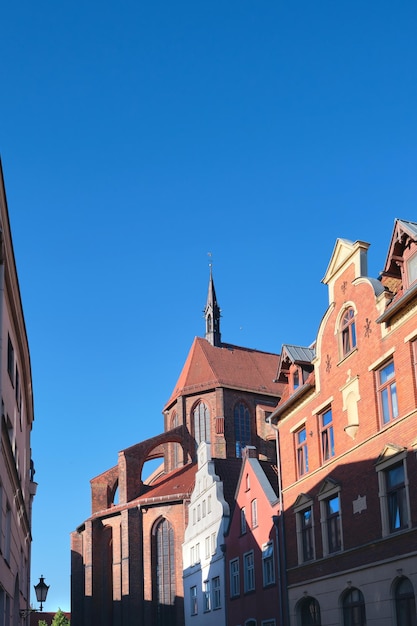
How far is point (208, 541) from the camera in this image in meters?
39.1

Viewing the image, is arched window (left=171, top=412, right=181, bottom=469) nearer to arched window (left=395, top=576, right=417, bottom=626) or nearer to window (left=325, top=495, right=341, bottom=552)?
window (left=325, top=495, right=341, bottom=552)

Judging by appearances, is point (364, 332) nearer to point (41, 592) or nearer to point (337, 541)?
point (337, 541)

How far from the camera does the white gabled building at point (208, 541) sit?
36500mm

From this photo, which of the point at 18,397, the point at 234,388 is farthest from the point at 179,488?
the point at 18,397

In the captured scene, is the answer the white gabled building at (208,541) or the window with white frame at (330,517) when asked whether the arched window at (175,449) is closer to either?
the white gabled building at (208,541)

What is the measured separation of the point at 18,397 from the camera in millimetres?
22812

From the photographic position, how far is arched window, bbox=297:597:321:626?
24.5 meters

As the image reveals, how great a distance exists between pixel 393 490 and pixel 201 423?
47815 millimetres

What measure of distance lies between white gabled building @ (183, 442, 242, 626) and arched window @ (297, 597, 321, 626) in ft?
32.3

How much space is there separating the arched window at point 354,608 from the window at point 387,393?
4794 mm

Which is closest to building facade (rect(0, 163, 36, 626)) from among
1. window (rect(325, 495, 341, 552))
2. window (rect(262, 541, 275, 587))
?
window (rect(325, 495, 341, 552))

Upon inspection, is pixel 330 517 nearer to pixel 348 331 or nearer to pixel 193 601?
pixel 348 331

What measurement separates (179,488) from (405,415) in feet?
132

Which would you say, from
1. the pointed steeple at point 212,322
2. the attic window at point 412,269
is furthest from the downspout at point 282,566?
the pointed steeple at point 212,322
